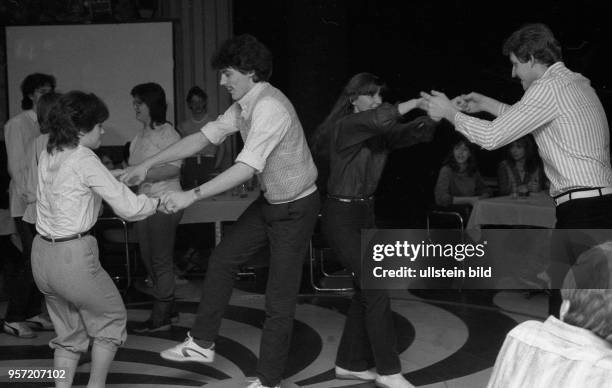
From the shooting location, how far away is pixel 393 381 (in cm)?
400

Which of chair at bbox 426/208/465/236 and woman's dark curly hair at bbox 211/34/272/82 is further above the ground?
woman's dark curly hair at bbox 211/34/272/82

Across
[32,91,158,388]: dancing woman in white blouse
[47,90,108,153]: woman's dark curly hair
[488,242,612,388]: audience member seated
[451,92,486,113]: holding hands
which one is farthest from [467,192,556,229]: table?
[488,242,612,388]: audience member seated

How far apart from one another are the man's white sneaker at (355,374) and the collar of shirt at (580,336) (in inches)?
98.4

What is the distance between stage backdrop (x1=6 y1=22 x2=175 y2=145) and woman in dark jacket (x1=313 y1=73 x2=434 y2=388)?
5.13 metres

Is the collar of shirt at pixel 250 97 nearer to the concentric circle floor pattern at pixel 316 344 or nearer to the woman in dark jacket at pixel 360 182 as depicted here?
the woman in dark jacket at pixel 360 182

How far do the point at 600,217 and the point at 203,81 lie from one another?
21.1 ft

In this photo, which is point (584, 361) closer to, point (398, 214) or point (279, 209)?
point (279, 209)

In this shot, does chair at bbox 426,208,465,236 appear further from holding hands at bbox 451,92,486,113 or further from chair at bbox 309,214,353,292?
holding hands at bbox 451,92,486,113

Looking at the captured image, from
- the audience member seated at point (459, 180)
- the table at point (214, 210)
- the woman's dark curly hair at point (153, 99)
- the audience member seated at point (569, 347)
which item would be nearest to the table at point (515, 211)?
the audience member seated at point (459, 180)

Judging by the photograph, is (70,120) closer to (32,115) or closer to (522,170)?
(32,115)

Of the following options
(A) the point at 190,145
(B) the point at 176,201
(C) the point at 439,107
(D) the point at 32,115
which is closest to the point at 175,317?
(D) the point at 32,115

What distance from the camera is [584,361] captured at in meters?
1.67

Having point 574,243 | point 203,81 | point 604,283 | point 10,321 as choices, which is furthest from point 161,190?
point 203,81

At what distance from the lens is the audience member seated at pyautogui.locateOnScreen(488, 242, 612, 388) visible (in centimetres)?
167
